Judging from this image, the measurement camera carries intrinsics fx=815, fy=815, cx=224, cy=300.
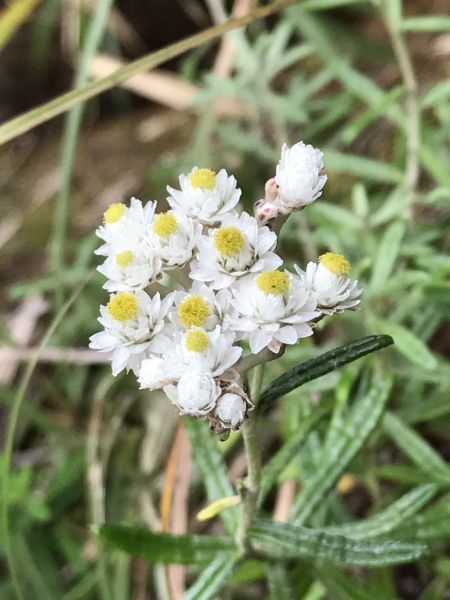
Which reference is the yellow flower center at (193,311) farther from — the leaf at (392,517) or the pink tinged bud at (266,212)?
the leaf at (392,517)

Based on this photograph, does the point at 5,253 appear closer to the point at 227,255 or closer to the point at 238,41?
the point at 238,41

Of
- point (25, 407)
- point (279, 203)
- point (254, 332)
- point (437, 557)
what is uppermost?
point (25, 407)

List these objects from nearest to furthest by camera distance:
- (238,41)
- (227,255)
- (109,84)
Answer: (227,255) < (109,84) < (238,41)

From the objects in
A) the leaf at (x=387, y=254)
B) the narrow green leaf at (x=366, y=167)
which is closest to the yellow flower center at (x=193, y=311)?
the leaf at (x=387, y=254)

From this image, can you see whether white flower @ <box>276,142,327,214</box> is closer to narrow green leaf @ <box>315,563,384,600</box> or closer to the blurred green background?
the blurred green background

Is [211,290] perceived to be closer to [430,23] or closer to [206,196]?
[206,196]

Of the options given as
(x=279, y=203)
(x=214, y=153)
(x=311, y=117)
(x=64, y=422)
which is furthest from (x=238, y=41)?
(x=279, y=203)

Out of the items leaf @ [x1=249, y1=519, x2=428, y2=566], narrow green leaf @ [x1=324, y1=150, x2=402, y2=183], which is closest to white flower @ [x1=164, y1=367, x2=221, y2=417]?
leaf @ [x1=249, y1=519, x2=428, y2=566]

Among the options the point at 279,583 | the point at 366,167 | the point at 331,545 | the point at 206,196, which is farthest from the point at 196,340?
the point at 366,167
